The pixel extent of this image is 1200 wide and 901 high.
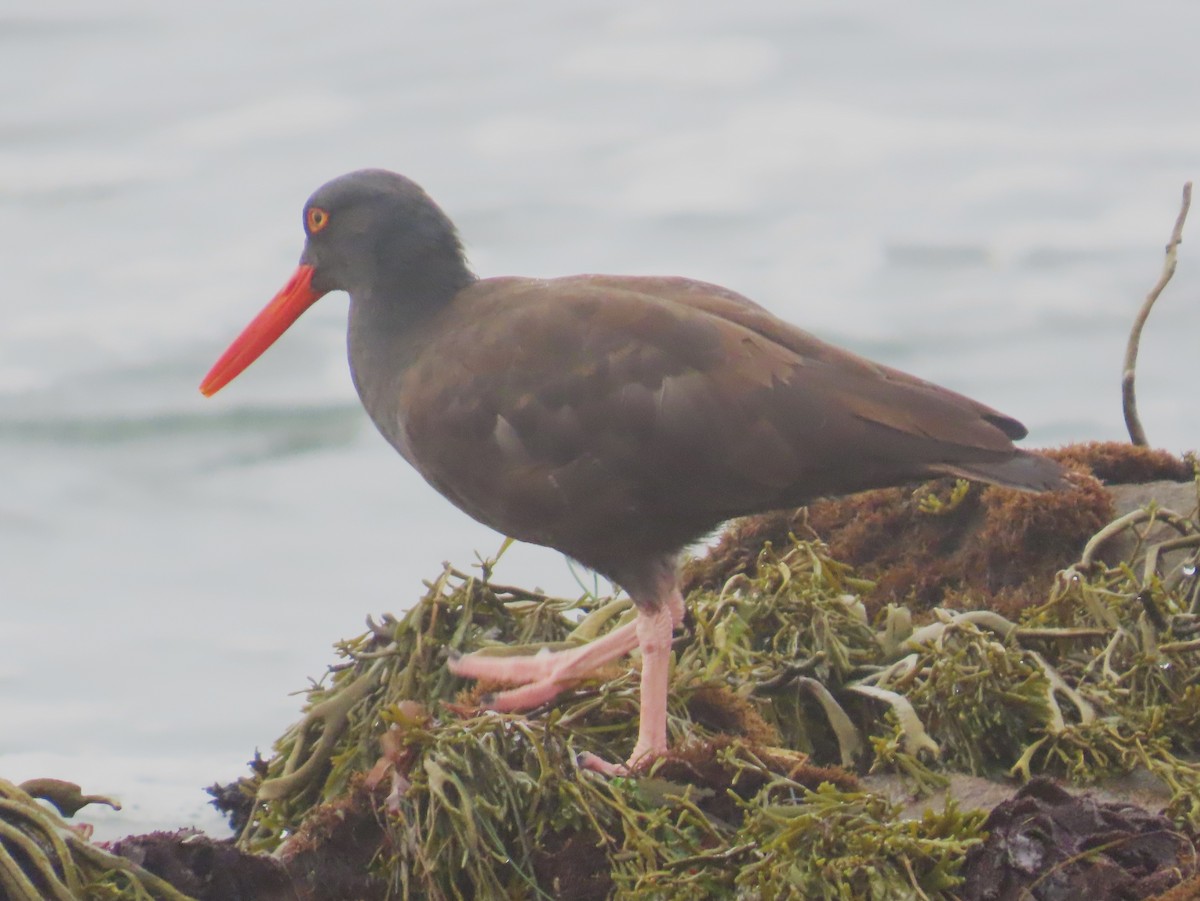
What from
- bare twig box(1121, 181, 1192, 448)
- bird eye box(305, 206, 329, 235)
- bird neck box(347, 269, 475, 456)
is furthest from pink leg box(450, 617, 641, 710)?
bare twig box(1121, 181, 1192, 448)

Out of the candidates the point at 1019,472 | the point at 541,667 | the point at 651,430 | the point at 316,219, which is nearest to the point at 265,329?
the point at 316,219

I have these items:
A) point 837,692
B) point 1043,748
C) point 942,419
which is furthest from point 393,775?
point 942,419

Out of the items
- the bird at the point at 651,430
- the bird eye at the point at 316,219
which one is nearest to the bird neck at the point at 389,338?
the bird at the point at 651,430

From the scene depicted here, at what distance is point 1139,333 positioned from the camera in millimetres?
6895

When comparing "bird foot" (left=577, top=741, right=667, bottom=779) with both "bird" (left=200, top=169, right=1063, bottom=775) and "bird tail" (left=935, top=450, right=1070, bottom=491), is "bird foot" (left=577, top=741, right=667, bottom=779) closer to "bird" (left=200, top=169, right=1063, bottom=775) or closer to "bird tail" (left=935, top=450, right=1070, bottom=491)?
"bird" (left=200, top=169, right=1063, bottom=775)

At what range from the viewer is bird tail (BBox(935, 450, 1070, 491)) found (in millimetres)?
4676

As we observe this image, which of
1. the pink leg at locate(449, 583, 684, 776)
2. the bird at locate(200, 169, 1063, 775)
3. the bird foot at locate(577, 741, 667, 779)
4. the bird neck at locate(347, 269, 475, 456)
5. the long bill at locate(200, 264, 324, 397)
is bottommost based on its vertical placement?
the bird foot at locate(577, 741, 667, 779)

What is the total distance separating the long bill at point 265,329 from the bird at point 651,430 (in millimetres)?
1179

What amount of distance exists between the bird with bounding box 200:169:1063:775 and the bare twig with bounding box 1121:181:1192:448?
211cm

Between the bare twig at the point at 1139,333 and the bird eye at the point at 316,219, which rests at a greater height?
the bird eye at the point at 316,219

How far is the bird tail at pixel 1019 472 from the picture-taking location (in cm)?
468

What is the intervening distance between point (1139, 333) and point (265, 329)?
11.7 feet

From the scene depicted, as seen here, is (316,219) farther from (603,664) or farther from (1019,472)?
(1019,472)

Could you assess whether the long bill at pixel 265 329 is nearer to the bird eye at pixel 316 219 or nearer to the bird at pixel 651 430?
the bird eye at pixel 316 219
